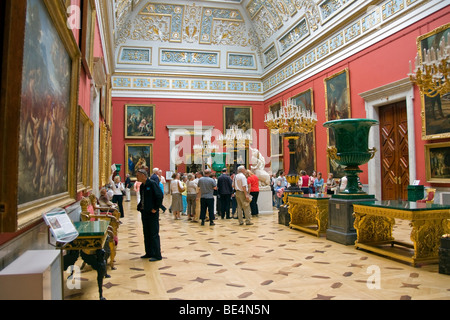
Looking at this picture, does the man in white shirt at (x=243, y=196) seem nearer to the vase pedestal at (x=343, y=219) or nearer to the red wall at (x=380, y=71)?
the vase pedestal at (x=343, y=219)

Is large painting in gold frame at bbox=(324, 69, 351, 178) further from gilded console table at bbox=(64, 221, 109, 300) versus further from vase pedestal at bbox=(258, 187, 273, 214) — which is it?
gilded console table at bbox=(64, 221, 109, 300)

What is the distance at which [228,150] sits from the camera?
20.1 meters

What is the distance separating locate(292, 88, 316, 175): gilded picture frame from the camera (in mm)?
16094

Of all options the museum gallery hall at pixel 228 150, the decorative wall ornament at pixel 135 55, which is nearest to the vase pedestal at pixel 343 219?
the museum gallery hall at pixel 228 150

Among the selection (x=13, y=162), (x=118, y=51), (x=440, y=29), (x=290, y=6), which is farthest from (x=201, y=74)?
(x=13, y=162)

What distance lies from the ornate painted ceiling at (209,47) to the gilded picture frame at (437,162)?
8330 mm

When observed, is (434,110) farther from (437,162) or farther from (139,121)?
(139,121)

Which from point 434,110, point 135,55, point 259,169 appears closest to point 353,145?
point 434,110

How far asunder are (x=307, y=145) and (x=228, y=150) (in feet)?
16.5

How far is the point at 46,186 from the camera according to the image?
3.38 metres

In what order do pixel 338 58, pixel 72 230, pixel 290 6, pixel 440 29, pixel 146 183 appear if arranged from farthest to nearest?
1. pixel 290 6
2. pixel 338 58
3. pixel 440 29
4. pixel 146 183
5. pixel 72 230

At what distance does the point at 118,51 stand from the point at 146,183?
55.6ft

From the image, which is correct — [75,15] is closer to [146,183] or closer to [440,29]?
[146,183]

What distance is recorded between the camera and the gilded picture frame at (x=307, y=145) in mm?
16094
